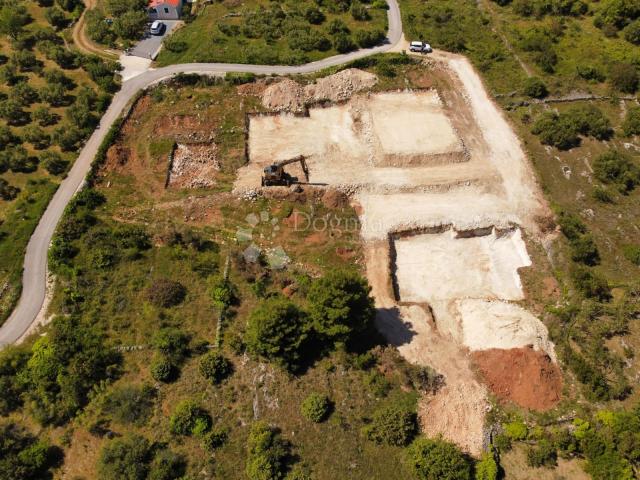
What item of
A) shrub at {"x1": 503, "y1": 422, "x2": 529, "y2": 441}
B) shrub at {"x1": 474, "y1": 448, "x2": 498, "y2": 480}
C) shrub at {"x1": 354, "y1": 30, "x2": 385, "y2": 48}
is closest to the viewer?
shrub at {"x1": 474, "y1": 448, "x2": 498, "y2": 480}

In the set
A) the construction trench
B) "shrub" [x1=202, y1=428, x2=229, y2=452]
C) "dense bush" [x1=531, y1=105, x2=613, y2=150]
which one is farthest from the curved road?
"dense bush" [x1=531, y1=105, x2=613, y2=150]

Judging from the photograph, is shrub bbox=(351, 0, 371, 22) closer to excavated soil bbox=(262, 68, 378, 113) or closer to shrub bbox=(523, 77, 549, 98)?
excavated soil bbox=(262, 68, 378, 113)

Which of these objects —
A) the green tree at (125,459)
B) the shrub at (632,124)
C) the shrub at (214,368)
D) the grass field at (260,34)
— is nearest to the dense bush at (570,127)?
the shrub at (632,124)

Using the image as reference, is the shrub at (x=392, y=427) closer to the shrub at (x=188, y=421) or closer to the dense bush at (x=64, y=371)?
the shrub at (x=188, y=421)

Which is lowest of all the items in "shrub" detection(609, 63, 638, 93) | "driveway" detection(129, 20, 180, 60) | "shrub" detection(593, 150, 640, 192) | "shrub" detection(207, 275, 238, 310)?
"shrub" detection(207, 275, 238, 310)

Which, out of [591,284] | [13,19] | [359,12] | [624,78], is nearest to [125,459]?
[591,284]

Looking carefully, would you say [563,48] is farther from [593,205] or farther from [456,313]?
[456,313]

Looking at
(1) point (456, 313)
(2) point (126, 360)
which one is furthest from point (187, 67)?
(1) point (456, 313)

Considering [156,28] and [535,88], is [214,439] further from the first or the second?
[156,28]
